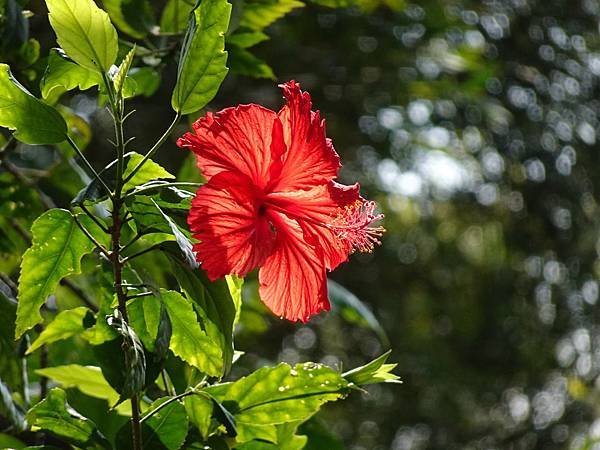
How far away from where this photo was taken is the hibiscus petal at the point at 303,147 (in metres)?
0.75

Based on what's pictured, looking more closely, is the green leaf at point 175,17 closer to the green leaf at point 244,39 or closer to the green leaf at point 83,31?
the green leaf at point 244,39

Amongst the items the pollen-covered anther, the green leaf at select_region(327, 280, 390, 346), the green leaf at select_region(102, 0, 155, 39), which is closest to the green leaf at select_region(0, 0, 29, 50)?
the green leaf at select_region(102, 0, 155, 39)

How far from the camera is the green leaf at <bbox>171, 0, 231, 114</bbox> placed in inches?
28.5

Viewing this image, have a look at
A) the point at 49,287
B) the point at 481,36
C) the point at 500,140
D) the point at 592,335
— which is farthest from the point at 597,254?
the point at 49,287

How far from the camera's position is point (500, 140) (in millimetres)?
3678

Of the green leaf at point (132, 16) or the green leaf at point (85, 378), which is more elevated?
the green leaf at point (132, 16)

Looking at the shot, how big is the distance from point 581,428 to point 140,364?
3.52 meters

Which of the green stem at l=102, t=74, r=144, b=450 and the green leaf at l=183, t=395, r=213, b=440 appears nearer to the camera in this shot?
the green stem at l=102, t=74, r=144, b=450

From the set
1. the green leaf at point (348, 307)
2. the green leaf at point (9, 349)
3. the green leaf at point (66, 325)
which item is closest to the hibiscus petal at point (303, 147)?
the green leaf at point (66, 325)

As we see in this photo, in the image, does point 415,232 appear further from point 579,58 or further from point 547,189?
point 579,58

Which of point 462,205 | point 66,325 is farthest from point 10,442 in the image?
point 462,205

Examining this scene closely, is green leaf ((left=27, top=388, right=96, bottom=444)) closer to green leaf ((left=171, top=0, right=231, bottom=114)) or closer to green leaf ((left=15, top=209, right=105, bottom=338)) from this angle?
green leaf ((left=15, top=209, right=105, bottom=338))

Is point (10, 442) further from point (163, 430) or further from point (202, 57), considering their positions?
point (202, 57)

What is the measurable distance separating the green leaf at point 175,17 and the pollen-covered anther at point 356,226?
44 centimetres
